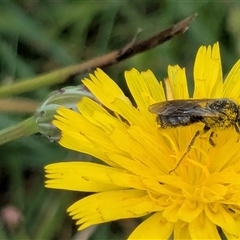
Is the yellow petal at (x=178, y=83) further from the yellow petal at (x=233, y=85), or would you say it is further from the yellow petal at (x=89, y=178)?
the yellow petal at (x=89, y=178)

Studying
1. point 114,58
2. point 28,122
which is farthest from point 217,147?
point 28,122

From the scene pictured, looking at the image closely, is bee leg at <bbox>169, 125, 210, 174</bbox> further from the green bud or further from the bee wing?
the green bud

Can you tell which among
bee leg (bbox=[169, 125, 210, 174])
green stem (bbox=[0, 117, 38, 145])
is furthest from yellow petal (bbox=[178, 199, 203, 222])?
green stem (bbox=[0, 117, 38, 145])

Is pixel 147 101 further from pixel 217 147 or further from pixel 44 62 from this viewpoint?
pixel 44 62

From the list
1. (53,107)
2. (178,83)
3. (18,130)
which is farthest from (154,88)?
(18,130)

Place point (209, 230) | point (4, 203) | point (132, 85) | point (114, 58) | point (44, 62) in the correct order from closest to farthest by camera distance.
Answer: point (209, 230)
point (114, 58)
point (132, 85)
point (4, 203)
point (44, 62)

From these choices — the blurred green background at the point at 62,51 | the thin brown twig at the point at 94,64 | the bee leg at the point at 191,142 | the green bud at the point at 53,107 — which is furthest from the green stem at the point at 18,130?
the bee leg at the point at 191,142
